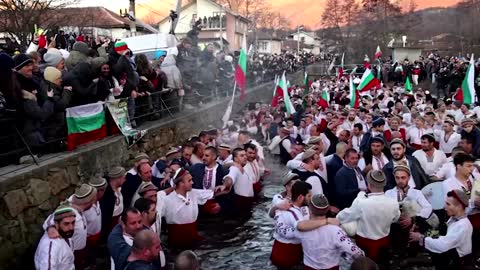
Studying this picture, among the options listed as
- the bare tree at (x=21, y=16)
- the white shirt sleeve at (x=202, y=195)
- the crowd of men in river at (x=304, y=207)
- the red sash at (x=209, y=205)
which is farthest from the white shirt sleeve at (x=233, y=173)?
the bare tree at (x=21, y=16)

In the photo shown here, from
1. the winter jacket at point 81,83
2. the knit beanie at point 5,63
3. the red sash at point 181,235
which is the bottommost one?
the red sash at point 181,235

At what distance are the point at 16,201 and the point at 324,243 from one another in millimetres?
3886

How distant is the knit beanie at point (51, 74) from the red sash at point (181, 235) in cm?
297

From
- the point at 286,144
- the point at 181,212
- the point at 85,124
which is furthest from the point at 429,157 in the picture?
the point at 85,124

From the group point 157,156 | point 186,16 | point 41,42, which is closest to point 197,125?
point 157,156

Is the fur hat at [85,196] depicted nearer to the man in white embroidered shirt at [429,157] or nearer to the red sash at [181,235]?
the red sash at [181,235]

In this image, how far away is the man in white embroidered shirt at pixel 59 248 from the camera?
500 centimetres

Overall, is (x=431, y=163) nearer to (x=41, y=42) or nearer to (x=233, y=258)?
(x=233, y=258)

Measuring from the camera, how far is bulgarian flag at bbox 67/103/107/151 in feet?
26.7

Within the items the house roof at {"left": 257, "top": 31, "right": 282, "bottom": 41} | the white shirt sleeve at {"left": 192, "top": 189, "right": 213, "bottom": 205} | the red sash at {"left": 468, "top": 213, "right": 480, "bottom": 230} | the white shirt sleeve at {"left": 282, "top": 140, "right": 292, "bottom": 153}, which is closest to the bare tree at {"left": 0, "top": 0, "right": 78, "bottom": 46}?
the white shirt sleeve at {"left": 282, "top": 140, "right": 292, "bottom": 153}

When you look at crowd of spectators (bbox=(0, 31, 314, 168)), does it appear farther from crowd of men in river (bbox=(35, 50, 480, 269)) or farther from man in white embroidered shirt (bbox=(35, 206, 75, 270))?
man in white embroidered shirt (bbox=(35, 206, 75, 270))

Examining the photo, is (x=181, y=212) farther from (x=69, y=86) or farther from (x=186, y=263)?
(x=186, y=263)

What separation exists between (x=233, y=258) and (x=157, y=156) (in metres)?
5.30

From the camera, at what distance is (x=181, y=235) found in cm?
727
